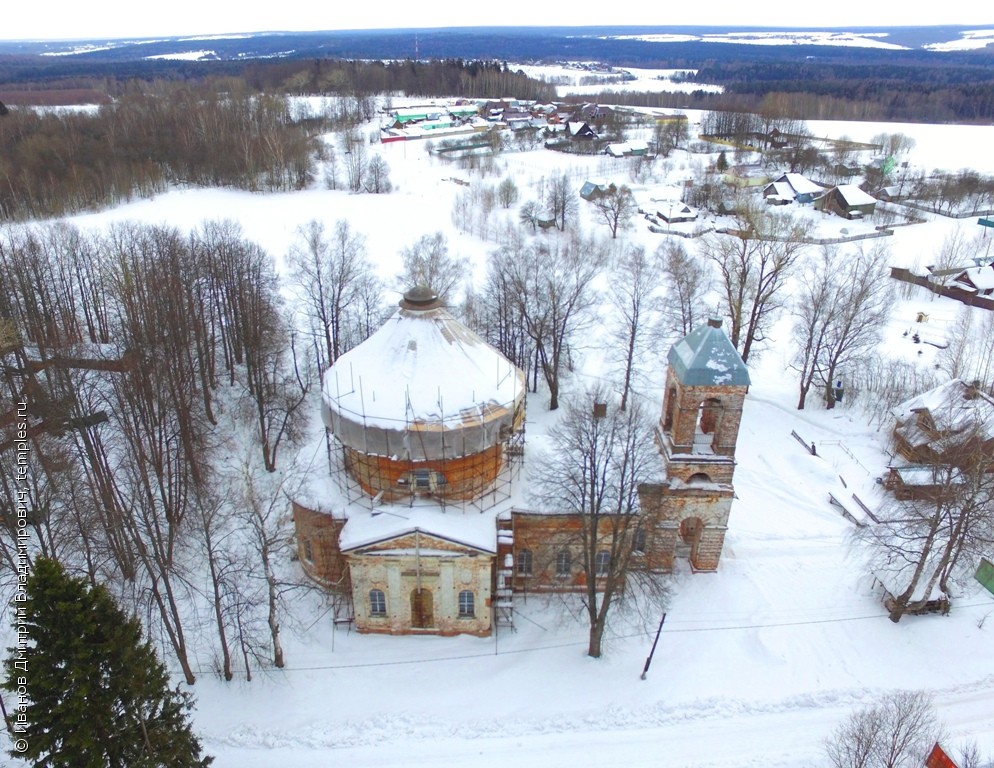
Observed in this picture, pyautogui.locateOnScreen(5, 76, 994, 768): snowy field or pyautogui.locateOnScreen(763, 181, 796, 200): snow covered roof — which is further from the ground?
pyautogui.locateOnScreen(763, 181, 796, 200): snow covered roof

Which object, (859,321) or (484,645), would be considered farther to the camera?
(859,321)

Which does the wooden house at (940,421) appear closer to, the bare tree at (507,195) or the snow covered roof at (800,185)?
the bare tree at (507,195)

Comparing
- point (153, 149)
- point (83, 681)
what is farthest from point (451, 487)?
point (153, 149)

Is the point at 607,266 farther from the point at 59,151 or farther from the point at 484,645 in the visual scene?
the point at 59,151

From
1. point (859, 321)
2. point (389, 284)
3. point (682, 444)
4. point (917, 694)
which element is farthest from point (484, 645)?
point (389, 284)

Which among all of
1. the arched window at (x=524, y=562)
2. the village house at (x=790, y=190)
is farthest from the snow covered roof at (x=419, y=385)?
the village house at (x=790, y=190)

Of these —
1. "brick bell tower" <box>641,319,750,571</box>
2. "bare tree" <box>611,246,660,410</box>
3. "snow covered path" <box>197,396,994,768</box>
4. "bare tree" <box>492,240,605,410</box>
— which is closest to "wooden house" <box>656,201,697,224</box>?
"bare tree" <box>611,246,660,410</box>

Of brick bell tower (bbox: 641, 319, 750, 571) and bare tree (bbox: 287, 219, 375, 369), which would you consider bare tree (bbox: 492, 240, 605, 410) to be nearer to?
bare tree (bbox: 287, 219, 375, 369)
